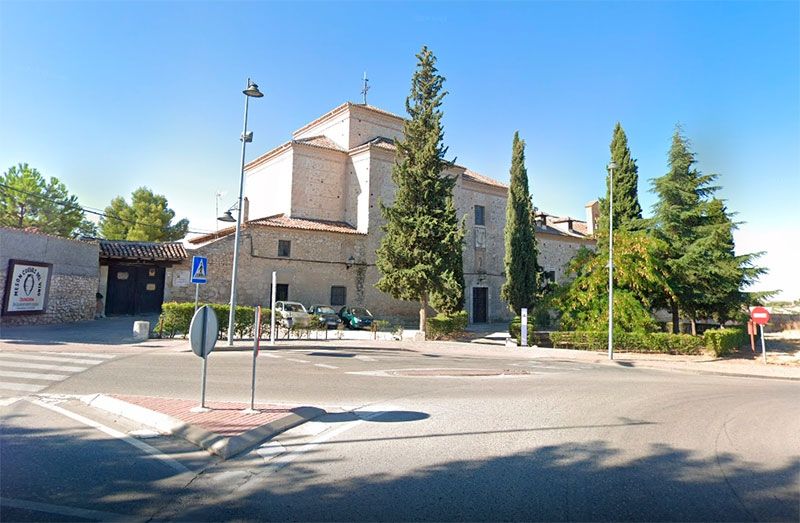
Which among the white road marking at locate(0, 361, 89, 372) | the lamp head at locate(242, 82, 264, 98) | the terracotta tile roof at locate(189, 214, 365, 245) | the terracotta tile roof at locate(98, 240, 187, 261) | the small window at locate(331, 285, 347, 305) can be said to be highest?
the lamp head at locate(242, 82, 264, 98)

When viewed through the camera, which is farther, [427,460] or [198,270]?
[198,270]

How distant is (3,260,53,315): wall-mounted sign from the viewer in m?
18.2

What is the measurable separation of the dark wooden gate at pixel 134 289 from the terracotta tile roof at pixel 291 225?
4427 mm

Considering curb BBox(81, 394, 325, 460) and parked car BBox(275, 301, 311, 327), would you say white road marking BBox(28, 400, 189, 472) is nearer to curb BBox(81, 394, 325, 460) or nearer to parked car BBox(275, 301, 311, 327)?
curb BBox(81, 394, 325, 460)

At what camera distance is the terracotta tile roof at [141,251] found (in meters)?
25.6

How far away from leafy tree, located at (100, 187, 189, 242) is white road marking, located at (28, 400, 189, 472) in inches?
1631

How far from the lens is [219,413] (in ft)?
21.7

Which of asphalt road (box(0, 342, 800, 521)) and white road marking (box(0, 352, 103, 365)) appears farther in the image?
white road marking (box(0, 352, 103, 365))

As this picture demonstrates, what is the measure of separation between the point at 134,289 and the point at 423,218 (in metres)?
17.8

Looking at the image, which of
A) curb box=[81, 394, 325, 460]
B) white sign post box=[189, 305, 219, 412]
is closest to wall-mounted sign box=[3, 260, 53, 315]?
curb box=[81, 394, 325, 460]

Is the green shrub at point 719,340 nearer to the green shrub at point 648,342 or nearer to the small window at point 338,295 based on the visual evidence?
the green shrub at point 648,342

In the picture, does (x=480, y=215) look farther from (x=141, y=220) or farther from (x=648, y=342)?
(x=141, y=220)

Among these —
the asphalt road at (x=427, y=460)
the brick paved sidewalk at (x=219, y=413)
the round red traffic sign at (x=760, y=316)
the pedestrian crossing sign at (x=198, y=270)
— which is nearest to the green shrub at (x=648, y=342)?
the round red traffic sign at (x=760, y=316)

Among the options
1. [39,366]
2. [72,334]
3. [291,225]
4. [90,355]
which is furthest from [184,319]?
[291,225]
